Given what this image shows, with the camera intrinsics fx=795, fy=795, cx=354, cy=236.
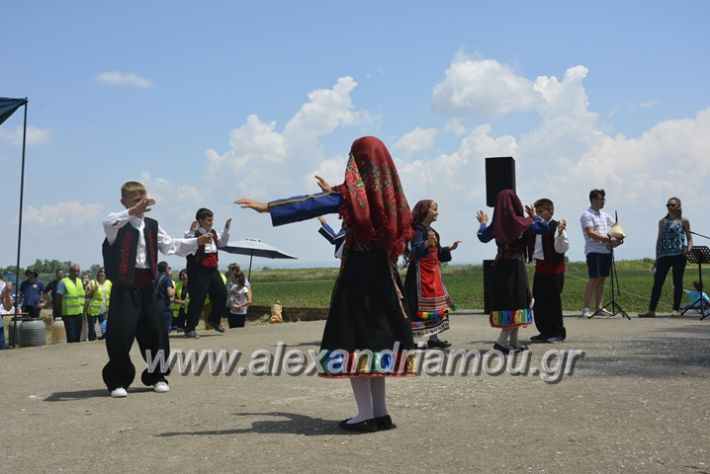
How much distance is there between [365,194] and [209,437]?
6.43 ft

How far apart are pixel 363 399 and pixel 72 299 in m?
10.8

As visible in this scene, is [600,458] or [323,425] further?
[323,425]

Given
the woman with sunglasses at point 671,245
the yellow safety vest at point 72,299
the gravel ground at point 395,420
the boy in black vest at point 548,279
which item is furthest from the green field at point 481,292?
the yellow safety vest at point 72,299

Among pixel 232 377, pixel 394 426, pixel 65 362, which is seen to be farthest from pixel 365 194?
pixel 65 362

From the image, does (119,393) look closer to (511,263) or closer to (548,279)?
(511,263)

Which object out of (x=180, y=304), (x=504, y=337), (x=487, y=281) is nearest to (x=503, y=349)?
(x=504, y=337)

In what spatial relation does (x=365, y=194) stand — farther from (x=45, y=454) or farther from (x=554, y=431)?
(x=45, y=454)

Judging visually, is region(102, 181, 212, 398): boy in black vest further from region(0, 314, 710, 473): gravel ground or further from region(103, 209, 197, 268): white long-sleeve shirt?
region(0, 314, 710, 473): gravel ground

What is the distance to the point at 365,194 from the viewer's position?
551 centimetres

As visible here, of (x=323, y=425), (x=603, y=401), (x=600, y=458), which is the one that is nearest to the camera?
(x=600, y=458)

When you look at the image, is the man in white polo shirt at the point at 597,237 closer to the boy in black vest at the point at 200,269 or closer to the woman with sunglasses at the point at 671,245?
the woman with sunglasses at the point at 671,245

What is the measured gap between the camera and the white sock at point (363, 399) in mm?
5480

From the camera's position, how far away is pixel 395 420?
19.1 ft

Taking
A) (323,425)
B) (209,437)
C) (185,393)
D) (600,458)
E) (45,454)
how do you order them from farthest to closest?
(185,393) → (323,425) → (209,437) → (45,454) → (600,458)
